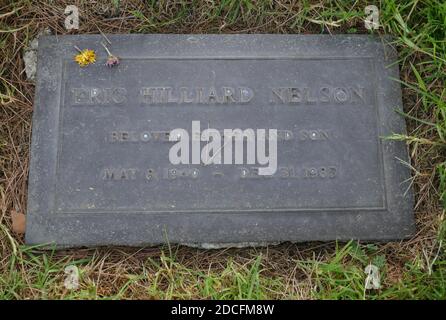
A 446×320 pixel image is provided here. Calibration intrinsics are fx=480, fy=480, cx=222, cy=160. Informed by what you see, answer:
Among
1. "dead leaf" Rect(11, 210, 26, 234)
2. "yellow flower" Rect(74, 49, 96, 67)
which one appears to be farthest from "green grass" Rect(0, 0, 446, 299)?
"yellow flower" Rect(74, 49, 96, 67)

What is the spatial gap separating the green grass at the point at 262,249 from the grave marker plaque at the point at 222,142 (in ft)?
0.33

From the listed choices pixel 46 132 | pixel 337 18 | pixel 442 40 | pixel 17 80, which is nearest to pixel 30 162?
pixel 46 132

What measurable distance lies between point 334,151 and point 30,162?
4.46 ft

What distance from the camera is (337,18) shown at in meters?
2.31

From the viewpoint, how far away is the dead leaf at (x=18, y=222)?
2.15 metres

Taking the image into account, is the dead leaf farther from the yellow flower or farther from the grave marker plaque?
the yellow flower

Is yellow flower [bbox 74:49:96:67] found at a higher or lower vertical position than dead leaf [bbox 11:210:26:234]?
higher

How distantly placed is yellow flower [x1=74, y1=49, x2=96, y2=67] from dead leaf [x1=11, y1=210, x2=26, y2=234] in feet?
2.42

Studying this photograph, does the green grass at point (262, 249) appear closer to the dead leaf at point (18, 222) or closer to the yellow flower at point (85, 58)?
the dead leaf at point (18, 222)

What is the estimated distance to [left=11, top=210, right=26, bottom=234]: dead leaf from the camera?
2.15 m

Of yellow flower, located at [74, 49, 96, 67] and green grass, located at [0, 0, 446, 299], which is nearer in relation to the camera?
green grass, located at [0, 0, 446, 299]

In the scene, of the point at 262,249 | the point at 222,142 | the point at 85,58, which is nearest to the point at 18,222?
the point at 85,58

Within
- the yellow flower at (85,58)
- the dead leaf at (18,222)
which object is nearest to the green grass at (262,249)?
the dead leaf at (18,222)
